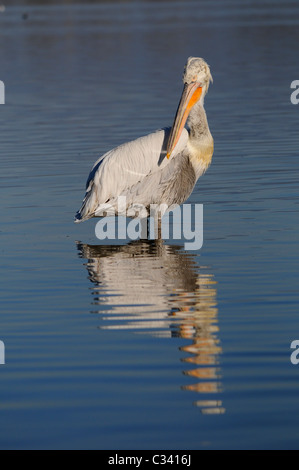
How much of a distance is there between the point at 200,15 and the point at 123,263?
4089cm

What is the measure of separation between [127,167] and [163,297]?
7.10 feet

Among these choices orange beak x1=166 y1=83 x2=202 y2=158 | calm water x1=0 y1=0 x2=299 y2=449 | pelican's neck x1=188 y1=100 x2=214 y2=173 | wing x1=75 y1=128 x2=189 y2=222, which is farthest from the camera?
pelican's neck x1=188 y1=100 x2=214 y2=173

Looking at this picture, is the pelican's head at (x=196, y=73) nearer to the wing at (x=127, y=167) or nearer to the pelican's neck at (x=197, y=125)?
the pelican's neck at (x=197, y=125)

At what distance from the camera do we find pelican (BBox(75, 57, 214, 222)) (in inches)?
338

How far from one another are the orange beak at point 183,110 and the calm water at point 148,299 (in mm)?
827

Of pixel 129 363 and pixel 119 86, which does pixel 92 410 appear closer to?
pixel 129 363

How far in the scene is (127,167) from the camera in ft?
28.2

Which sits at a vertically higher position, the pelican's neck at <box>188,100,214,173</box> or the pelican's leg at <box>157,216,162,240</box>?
the pelican's neck at <box>188,100,214,173</box>

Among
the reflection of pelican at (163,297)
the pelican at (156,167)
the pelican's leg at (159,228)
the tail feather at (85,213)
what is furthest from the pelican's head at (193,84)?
the reflection of pelican at (163,297)

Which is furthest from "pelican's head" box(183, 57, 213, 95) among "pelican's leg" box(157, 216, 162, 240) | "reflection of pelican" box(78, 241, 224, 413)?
"reflection of pelican" box(78, 241, 224, 413)

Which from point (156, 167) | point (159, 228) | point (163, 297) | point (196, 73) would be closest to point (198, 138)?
point (156, 167)

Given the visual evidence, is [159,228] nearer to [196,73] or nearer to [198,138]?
[198,138]

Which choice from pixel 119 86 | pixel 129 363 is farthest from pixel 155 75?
pixel 129 363

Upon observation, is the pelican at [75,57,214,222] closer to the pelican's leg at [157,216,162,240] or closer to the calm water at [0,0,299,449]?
the pelican's leg at [157,216,162,240]
